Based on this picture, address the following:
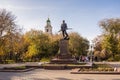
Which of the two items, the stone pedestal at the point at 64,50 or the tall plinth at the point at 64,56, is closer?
the tall plinth at the point at 64,56

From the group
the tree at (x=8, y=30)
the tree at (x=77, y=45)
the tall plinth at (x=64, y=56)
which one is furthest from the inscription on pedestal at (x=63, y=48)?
the tree at (x=77, y=45)

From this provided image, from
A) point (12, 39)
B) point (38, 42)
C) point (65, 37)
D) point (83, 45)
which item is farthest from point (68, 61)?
point (83, 45)

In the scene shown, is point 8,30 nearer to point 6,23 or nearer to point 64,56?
point 6,23

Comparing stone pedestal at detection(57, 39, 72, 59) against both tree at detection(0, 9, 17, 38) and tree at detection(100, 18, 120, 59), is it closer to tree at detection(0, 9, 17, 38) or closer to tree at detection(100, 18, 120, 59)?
tree at detection(0, 9, 17, 38)

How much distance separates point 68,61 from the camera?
42.3 meters

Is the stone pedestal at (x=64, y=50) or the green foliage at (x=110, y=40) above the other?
the green foliage at (x=110, y=40)

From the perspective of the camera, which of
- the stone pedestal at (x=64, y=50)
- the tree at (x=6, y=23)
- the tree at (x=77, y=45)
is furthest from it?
the tree at (x=77, y=45)

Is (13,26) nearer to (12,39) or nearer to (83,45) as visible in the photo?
(12,39)

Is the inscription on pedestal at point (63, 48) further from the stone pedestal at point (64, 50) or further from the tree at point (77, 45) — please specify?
the tree at point (77, 45)

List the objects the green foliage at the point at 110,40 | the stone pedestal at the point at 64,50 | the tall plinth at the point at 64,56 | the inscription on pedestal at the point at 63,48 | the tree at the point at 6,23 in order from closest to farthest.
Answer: the tall plinth at the point at 64,56
the stone pedestal at the point at 64,50
the inscription on pedestal at the point at 63,48
the tree at the point at 6,23
the green foliage at the point at 110,40

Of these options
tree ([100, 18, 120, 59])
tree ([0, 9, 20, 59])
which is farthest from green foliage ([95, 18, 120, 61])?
tree ([0, 9, 20, 59])

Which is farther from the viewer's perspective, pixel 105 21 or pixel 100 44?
pixel 100 44

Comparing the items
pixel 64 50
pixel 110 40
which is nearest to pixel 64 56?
pixel 64 50

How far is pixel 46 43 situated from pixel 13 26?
2319 centimetres
